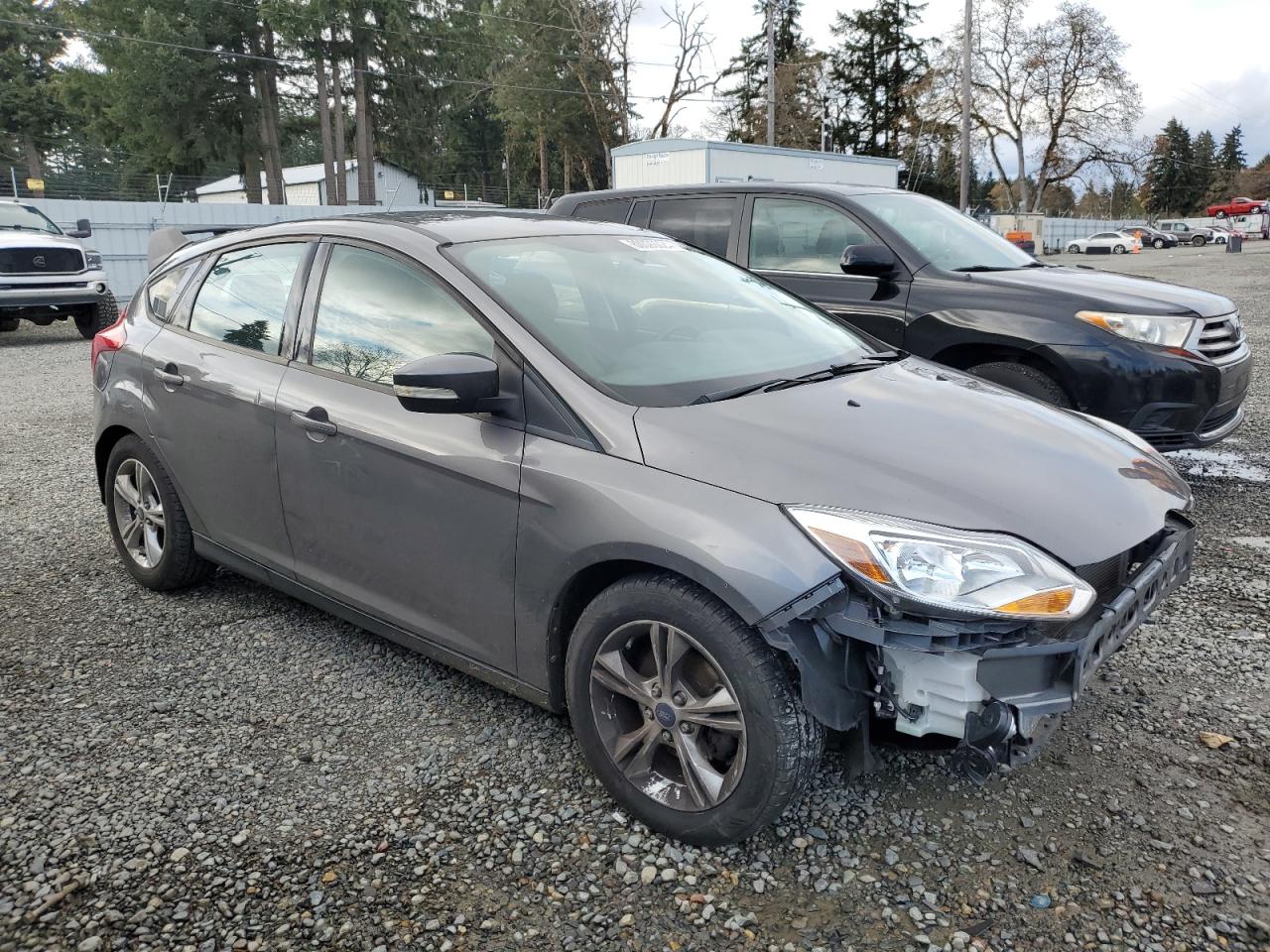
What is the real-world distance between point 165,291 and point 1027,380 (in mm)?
4301

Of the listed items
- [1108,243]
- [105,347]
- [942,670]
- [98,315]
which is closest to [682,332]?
[942,670]

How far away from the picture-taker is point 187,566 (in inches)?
163

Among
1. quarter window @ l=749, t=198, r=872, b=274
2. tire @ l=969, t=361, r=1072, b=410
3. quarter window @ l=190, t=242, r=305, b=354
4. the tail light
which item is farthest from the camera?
quarter window @ l=749, t=198, r=872, b=274

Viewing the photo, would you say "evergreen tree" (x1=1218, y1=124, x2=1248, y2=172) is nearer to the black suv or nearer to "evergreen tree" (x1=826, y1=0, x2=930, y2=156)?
"evergreen tree" (x1=826, y1=0, x2=930, y2=156)

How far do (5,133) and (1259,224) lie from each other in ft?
243

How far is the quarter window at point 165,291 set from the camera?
4.22 metres

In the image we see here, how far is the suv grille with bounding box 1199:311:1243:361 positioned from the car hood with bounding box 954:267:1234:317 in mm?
44

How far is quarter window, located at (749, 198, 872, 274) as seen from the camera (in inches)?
237

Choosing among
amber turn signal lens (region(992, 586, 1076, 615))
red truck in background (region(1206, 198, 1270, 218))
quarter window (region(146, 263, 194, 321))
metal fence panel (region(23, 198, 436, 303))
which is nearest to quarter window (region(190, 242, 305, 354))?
quarter window (region(146, 263, 194, 321))

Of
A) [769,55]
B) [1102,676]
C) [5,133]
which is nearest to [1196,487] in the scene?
[1102,676]

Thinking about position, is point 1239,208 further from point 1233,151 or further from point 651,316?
point 651,316

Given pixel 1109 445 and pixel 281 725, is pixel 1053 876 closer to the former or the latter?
pixel 1109 445

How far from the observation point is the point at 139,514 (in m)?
4.29

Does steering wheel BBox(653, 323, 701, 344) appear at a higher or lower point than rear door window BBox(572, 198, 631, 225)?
lower
